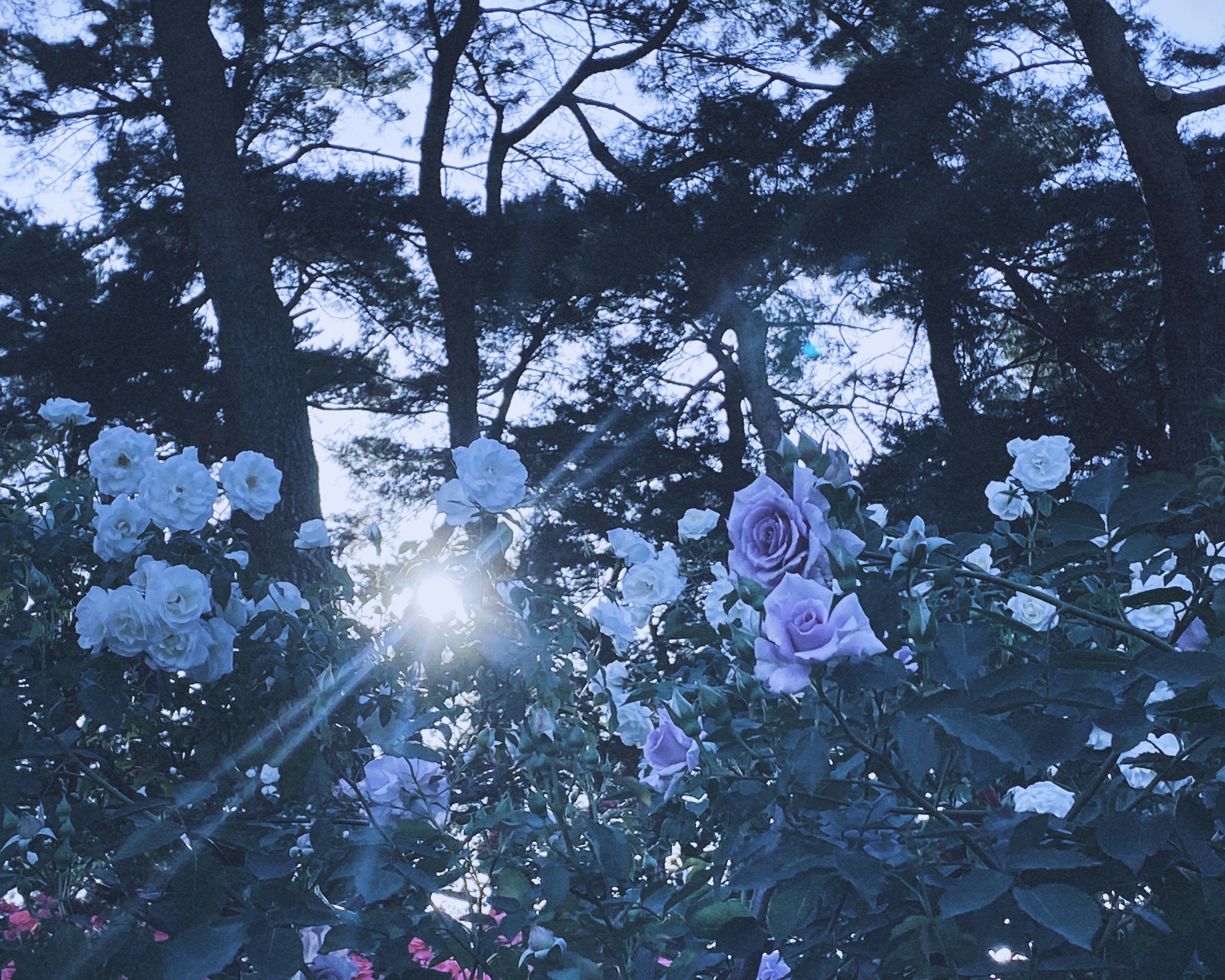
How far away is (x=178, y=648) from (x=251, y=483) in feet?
1.46

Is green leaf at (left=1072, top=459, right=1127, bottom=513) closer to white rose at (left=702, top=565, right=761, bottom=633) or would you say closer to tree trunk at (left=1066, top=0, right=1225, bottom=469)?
white rose at (left=702, top=565, right=761, bottom=633)

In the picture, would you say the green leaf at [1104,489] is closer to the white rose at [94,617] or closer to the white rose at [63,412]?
the white rose at [94,617]

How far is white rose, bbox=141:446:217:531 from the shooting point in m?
1.45

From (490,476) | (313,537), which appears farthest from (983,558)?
(313,537)

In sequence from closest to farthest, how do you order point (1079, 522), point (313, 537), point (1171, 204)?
point (1079, 522) → point (313, 537) → point (1171, 204)

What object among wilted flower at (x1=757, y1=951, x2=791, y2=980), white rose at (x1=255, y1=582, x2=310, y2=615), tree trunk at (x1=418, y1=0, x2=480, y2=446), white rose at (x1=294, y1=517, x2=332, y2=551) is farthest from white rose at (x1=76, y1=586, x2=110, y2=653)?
tree trunk at (x1=418, y1=0, x2=480, y2=446)

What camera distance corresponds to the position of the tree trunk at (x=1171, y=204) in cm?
618

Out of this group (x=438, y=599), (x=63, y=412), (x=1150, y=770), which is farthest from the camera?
(x=63, y=412)

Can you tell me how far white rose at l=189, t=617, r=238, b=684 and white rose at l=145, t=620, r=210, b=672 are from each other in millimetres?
21

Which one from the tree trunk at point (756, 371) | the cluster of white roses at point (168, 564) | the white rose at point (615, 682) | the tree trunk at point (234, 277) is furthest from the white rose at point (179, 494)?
the tree trunk at point (756, 371)

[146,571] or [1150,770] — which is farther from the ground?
[146,571]

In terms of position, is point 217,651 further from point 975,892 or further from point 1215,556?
point 1215,556

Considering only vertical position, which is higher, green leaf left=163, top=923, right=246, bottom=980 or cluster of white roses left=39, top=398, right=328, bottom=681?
cluster of white roses left=39, top=398, right=328, bottom=681

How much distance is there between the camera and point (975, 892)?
2.58ft
